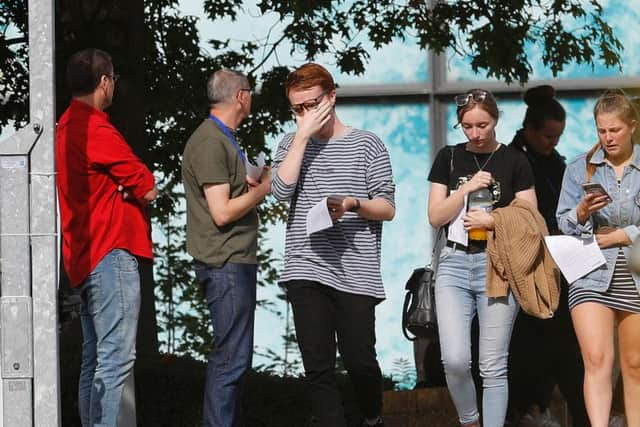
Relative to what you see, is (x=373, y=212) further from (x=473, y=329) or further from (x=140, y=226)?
(x=473, y=329)

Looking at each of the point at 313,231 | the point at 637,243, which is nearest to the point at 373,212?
the point at 313,231

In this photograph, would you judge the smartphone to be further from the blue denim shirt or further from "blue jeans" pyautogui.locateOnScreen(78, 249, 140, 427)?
"blue jeans" pyautogui.locateOnScreen(78, 249, 140, 427)

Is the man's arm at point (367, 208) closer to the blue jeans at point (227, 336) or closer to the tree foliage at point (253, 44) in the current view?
the blue jeans at point (227, 336)

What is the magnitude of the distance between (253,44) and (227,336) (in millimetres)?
4308

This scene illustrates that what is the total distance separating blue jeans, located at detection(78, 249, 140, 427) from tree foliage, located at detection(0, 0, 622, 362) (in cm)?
277

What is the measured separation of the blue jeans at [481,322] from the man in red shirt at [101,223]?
4.66 feet

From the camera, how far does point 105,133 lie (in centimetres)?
577

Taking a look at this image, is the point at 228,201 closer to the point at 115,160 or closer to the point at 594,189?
the point at 115,160

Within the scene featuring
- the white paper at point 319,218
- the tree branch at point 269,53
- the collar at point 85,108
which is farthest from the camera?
the tree branch at point 269,53

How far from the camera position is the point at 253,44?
9.98 m

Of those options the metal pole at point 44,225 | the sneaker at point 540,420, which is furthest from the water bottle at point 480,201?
the metal pole at point 44,225

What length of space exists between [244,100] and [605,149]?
1.69 metres

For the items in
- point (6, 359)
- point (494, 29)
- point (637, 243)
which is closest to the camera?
point (637, 243)

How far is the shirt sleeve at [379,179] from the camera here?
19.7 feet
